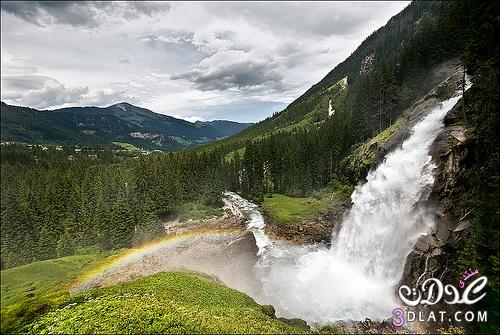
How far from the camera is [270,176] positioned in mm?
102812

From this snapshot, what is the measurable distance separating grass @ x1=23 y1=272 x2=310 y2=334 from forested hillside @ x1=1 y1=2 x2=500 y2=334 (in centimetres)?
1794

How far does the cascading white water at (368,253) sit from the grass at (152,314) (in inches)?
451

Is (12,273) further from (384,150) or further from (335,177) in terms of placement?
(335,177)

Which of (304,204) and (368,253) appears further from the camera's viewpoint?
(304,204)

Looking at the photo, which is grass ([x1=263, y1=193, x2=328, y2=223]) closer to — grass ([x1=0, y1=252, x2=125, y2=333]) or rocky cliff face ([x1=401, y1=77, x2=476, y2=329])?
rocky cliff face ([x1=401, y1=77, x2=476, y2=329])

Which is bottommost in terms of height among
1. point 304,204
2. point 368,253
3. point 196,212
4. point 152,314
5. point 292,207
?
point 196,212

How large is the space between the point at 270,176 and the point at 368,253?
64512mm

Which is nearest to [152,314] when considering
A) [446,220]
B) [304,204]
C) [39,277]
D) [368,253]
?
[446,220]

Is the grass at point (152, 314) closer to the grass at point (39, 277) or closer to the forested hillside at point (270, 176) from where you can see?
the grass at point (39, 277)

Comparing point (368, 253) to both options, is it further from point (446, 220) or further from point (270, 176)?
point (270, 176)

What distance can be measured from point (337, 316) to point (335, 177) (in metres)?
59.4

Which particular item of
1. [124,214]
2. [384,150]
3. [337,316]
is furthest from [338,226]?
[124,214]

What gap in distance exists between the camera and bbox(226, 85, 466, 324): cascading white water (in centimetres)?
3288

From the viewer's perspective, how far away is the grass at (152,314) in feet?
60.3
